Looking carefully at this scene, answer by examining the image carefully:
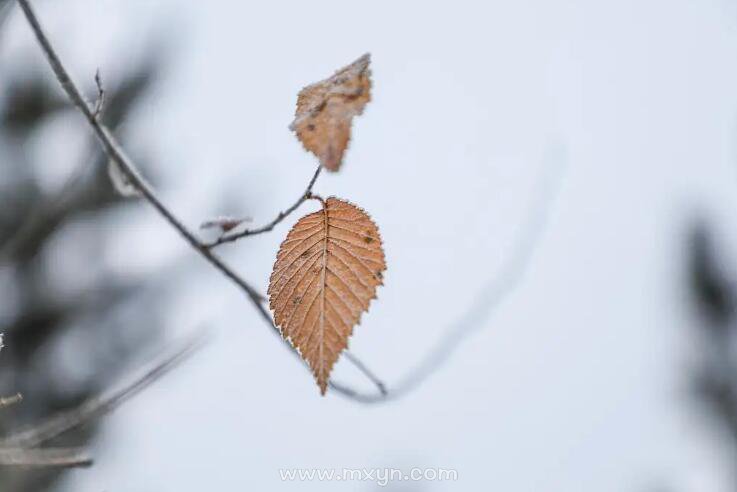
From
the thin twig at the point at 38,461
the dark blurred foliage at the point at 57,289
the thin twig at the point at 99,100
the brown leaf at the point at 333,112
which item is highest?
the dark blurred foliage at the point at 57,289

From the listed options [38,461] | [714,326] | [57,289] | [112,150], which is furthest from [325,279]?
[714,326]

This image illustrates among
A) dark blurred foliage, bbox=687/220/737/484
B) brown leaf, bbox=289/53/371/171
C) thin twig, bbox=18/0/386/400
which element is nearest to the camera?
brown leaf, bbox=289/53/371/171

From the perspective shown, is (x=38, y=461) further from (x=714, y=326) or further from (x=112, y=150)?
(x=714, y=326)

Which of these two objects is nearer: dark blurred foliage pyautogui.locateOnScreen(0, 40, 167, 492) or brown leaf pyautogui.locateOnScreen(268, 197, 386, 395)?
brown leaf pyautogui.locateOnScreen(268, 197, 386, 395)

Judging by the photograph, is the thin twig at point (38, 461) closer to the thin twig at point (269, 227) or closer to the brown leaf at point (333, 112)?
the thin twig at point (269, 227)

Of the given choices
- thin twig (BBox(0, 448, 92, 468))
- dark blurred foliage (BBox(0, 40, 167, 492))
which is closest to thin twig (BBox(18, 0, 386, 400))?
thin twig (BBox(0, 448, 92, 468))

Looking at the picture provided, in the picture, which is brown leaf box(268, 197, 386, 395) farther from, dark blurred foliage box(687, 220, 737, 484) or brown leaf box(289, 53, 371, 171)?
dark blurred foliage box(687, 220, 737, 484)

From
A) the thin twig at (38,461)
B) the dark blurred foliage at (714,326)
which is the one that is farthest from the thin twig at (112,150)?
the dark blurred foliage at (714,326)
